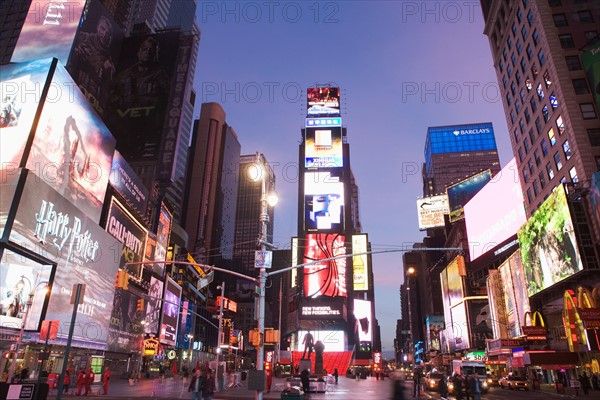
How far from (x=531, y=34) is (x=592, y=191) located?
2712 centimetres

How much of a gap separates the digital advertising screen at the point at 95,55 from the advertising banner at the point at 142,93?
2.03 metres

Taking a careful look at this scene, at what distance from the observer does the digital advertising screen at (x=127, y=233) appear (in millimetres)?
51594

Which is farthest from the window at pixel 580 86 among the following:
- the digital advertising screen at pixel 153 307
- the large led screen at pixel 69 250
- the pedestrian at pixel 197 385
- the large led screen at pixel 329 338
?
the large led screen at pixel 329 338

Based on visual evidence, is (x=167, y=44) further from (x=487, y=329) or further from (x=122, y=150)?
(x=487, y=329)

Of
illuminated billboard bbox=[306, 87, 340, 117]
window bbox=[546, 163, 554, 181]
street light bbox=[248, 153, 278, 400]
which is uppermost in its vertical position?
illuminated billboard bbox=[306, 87, 340, 117]

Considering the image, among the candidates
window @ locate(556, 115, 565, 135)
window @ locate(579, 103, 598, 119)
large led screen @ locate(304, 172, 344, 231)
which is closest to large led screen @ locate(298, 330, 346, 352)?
large led screen @ locate(304, 172, 344, 231)

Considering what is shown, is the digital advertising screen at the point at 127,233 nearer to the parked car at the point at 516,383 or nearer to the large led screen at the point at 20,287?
the large led screen at the point at 20,287

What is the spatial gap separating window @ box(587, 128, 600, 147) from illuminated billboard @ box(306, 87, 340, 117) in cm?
7388

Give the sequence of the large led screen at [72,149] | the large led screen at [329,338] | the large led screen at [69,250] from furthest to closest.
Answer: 1. the large led screen at [329,338]
2. the large led screen at [72,149]
3. the large led screen at [69,250]

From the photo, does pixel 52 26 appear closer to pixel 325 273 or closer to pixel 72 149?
pixel 72 149

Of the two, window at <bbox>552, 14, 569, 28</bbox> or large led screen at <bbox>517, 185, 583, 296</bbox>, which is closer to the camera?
large led screen at <bbox>517, 185, 583, 296</bbox>

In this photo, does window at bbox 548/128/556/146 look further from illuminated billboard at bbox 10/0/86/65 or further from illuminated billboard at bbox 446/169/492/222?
illuminated billboard at bbox 10/0/86/65

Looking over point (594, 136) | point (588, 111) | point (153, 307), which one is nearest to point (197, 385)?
point (594, 136)

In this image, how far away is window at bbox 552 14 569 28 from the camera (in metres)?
51.4
